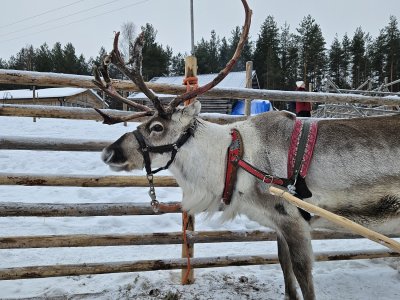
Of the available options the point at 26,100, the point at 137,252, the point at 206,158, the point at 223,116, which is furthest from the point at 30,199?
the point at 26,100

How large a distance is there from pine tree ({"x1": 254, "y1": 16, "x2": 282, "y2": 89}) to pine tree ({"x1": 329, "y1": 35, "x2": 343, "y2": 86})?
7.24 metres

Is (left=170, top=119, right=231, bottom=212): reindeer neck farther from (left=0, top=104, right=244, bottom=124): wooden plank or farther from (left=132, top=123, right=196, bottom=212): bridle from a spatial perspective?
(left=0, top=104, right=244, bottom=124): wooden plank

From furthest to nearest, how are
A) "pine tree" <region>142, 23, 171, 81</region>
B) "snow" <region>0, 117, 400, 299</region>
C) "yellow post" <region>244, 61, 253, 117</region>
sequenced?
"pine tree" <region>142, 23, 171, 81</region> < "yellow post" <region>244, 61, 253, 117</region> < "snow" <region>0, 117, 400, 299</region>

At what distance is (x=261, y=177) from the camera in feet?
8.67

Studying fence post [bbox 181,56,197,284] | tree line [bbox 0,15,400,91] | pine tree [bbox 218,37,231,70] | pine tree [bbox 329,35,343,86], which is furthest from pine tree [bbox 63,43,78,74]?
fence post [bbox 181,56,197,284]

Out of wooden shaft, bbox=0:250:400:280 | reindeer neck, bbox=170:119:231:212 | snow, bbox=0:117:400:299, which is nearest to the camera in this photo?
reindeer neck, bbox=170:119:231:212

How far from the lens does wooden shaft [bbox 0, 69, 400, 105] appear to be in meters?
3.21

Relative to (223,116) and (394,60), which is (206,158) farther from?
(394,60)

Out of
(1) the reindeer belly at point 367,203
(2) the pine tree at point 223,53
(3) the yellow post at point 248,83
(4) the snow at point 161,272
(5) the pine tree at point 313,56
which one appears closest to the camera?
(1) the reindeer belly at point 367,203

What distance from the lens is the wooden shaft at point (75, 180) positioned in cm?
324

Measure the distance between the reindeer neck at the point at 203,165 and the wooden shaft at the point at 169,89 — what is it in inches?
31.1

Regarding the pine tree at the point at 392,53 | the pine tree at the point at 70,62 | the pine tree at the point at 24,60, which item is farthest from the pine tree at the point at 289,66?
the pine tree at the point at 24,60

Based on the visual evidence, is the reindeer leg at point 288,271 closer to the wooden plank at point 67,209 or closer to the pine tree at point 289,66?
the wooden plank at point 67,209

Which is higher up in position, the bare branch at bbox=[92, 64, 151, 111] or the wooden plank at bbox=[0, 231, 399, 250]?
the bare branch at bbox=[92, 64, 151, 111]
